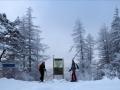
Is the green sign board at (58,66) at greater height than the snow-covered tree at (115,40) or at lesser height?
lesser

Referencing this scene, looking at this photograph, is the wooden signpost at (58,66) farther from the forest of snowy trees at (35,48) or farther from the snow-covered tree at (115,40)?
the snow-covered tree at (115,40)

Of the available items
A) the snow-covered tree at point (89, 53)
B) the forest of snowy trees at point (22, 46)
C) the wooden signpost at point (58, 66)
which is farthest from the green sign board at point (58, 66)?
the snow-covered tree at point (89, 53)

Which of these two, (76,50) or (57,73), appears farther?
(76,50)

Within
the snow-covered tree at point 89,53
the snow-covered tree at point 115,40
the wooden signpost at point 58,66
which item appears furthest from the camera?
the snow-covered tree at point 89,53

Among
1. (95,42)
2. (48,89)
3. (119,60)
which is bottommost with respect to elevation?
(48,89)

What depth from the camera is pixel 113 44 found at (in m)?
46.2

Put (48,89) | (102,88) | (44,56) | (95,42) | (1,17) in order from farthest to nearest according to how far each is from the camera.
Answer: (95,42)
(44,56)
(1,17)
(48,89)
(102,88)

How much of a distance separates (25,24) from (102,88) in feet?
108

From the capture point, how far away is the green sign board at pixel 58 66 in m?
25.4

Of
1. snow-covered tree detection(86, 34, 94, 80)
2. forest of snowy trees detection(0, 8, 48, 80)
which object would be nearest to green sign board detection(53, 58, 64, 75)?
forest of snowy trees detection(0, 8, 48, 80)

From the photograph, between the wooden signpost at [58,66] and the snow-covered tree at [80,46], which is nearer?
the wooden signpost at [58,66]

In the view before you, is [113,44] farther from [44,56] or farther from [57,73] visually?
[57,73]

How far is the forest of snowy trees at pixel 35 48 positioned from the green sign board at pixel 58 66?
7.63 meters

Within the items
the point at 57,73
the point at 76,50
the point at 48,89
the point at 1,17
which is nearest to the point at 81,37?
the point at 76,50
